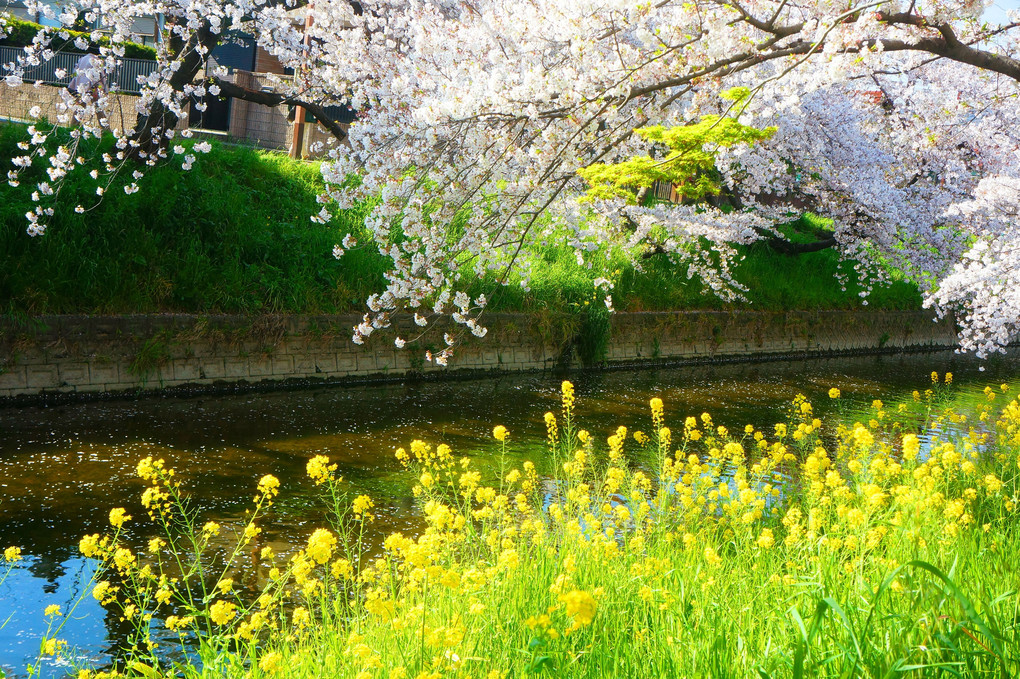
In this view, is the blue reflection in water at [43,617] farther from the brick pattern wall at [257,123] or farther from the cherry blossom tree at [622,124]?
the brick pattern wall at [257,123]

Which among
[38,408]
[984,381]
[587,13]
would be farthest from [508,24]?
[984,381]

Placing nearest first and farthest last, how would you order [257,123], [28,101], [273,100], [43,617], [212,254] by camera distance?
[43,617]
[212,254]
[273,100]
[28,101]
[257,123]

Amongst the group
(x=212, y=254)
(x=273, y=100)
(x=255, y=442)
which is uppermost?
(x=273, y=100)

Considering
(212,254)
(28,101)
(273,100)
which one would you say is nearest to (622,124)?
(212,254)

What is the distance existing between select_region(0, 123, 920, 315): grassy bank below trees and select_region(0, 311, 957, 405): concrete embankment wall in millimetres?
297

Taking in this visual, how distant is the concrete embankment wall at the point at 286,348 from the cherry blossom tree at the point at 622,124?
2.24ft

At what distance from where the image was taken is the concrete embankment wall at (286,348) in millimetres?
8688

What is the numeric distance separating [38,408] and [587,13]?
6.67 meters

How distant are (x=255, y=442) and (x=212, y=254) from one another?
3.57m

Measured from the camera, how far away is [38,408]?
Result: 27.8 feet

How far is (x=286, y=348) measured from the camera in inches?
406

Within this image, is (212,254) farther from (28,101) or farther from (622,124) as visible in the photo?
(28,101)

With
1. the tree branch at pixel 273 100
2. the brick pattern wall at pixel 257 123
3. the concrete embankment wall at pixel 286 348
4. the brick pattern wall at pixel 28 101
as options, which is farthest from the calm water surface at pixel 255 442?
the brick pattern wall at pixel 257 123

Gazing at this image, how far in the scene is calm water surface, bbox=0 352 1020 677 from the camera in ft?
16.5
